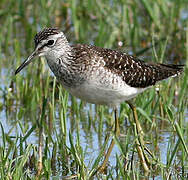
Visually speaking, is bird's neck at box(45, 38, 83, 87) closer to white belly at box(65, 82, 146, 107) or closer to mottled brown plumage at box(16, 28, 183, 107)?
mottled brown plumage at box(16, 28, 183, 107)

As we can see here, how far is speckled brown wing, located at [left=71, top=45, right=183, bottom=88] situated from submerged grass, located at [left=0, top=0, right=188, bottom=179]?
0.19 metres

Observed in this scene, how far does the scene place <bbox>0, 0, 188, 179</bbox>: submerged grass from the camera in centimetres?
668

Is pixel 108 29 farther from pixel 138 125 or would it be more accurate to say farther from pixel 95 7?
pixel 138 125

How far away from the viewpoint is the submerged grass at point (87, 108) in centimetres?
668

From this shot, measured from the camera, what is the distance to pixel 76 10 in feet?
38.7

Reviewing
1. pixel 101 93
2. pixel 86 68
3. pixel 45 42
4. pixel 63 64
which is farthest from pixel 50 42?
pixel 101 93

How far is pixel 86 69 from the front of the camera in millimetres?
7039

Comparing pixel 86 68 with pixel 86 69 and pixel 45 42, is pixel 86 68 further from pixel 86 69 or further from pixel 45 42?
pixel 45 42

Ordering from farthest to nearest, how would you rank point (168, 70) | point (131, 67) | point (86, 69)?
point (168, 70), point (131, 67), point (86, 69)

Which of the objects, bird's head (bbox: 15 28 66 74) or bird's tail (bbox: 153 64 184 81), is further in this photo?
bird's tail (bbox: 153 64 184 81)

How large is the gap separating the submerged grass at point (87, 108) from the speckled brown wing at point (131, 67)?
0.19 m

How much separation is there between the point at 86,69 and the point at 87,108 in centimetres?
242

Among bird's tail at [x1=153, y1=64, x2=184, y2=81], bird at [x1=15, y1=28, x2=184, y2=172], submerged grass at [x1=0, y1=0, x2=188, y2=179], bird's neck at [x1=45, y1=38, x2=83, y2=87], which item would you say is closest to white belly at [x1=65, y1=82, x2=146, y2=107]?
bird at [x1=15, y1=28, x2=184, y2=172]

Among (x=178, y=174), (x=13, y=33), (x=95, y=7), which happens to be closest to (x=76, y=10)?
(x=95, y=7)
